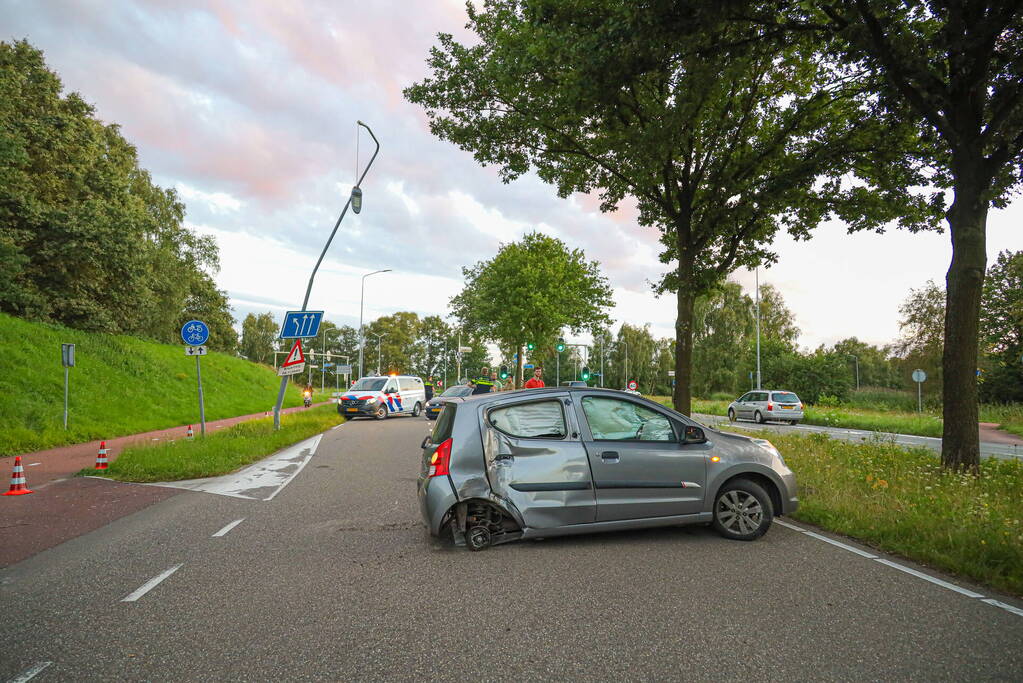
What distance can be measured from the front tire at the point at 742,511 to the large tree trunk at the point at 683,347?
8077 millimetres

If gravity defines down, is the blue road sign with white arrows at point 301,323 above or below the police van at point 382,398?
above

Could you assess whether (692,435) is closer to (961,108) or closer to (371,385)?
(961,108)

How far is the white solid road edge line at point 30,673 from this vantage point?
3176mm

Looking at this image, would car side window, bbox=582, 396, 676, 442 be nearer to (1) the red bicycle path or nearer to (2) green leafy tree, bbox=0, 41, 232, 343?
(1) the red bicycle path

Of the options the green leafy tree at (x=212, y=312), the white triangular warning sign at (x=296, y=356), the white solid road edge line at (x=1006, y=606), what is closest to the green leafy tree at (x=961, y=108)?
the white solid road edge line at (x=1006, y=606)

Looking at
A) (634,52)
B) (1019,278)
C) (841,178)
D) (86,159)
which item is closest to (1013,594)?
(634,52)

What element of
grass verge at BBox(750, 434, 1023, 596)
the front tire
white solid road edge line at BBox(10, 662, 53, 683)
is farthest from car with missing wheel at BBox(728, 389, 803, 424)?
white solid road edge line at BBox(10, 662, 53, 683)

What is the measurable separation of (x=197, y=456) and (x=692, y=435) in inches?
389

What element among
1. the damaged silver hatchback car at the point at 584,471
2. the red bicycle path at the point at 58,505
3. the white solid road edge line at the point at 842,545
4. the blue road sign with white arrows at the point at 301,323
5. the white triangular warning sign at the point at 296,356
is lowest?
the red bicycle path at the point at 58,505

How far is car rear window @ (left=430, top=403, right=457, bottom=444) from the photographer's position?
233 inches

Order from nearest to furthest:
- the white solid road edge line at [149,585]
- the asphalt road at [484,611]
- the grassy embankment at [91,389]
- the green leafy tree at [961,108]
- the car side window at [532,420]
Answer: the asphalt road at [484,611] < the white solid road edge line at [149,585] < the car side window at [532,420] < the green leafy tree at [961,108] < the grassy embankment at [91,389]

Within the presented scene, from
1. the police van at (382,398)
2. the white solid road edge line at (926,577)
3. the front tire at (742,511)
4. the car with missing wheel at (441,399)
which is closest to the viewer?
the white solid road edge line at (926,577)

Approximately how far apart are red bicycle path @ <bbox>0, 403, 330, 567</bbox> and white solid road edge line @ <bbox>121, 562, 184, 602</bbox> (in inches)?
62.7

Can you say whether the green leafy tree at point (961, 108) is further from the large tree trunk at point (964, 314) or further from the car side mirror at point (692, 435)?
the car side mirror at point (692, 435)
